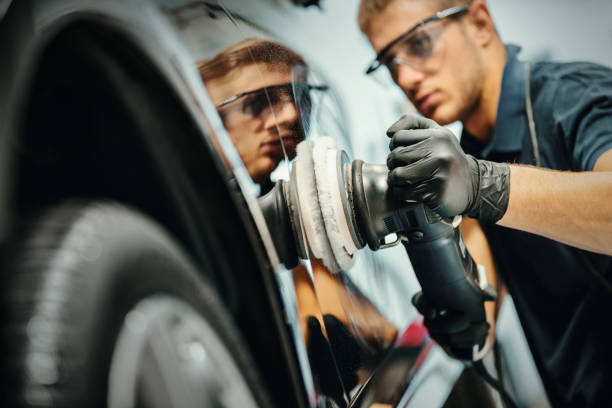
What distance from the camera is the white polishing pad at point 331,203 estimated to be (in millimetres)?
553

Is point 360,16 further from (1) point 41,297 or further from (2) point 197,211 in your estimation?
(1) point 41,297

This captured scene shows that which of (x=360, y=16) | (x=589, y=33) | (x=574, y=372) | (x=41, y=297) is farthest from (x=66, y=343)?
(x=589, y=33)

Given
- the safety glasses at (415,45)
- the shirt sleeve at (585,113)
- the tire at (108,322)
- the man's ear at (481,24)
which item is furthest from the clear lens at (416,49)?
the tire at (108,322)

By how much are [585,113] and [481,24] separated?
394mm

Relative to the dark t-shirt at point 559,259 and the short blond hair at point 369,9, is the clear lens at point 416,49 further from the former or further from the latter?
the dark t-shirt at point 559,259

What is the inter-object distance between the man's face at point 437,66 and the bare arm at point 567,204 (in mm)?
351

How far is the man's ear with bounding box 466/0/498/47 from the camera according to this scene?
1.05m

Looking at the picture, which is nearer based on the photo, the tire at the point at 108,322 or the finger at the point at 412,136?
the tire at the point at 108,322

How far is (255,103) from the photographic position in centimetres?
49

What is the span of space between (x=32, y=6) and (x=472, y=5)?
1.10m

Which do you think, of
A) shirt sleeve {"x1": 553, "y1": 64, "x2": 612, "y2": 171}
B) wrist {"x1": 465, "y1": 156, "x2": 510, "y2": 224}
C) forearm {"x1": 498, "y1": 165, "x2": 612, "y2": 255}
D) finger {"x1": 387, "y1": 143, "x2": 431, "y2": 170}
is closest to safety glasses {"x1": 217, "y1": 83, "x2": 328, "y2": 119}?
finger {"x1": 387, "y1": 143, "x2": 431, "y2": 170}

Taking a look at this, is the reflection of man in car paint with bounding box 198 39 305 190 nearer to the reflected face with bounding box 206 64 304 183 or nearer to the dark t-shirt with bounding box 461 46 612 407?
the reflected face with bounding box 206 64 304 183

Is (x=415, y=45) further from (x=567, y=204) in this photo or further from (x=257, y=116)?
(x=257, y=116)

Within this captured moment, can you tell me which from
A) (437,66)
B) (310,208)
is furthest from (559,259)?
(310,208)
